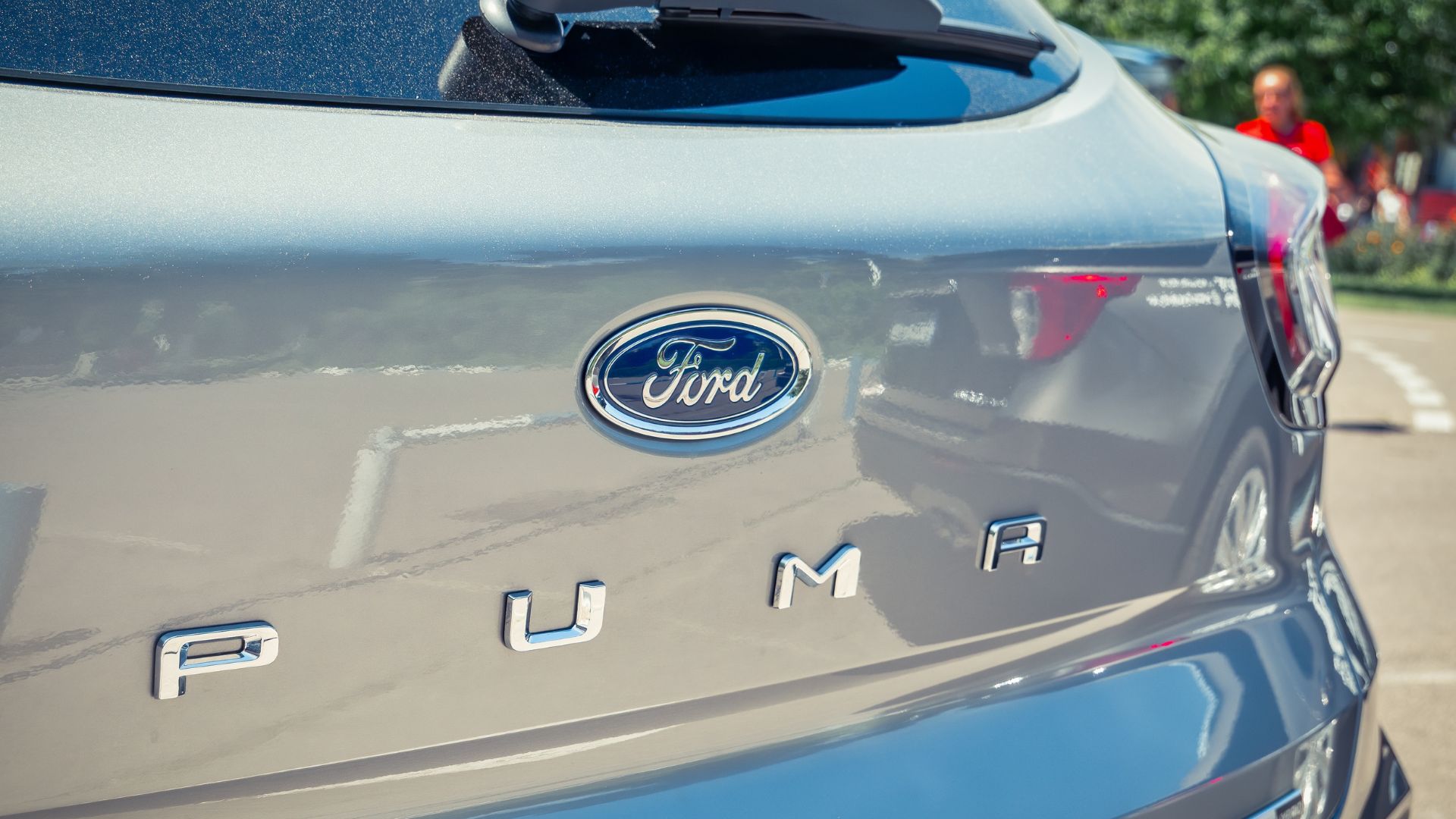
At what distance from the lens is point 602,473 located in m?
0.97

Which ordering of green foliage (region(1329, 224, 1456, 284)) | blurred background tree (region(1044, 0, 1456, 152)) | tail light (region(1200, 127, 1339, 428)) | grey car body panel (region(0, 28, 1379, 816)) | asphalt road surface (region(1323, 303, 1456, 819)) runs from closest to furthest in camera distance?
grey car body panel (region(0, 28, 1379, 816)), tail light (region(1200, 127, 1339, 428)), asphalt road surface (region(1323, 303, 1456, 819)), green foliage (region(1329, 224, 1456, 284)), blurred background tree (region(1044, 0, 1456, 152))

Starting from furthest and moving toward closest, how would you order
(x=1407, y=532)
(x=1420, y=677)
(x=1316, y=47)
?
(x=1316, y=47), (x=1407, y=532), (x=1420, y=677)

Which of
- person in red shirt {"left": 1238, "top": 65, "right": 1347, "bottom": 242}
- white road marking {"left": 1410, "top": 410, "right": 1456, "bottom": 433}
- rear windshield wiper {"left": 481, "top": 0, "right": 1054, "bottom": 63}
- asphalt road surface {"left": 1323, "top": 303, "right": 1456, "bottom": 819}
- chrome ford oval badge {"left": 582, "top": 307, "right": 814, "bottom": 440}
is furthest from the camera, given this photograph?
white road marking {"left": 1410, "top": 410, "right": 1456, "bottom": 433}

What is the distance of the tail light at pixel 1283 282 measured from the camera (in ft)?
4.33

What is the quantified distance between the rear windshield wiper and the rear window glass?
0.01 meters

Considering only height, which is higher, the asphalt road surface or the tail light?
the tail light

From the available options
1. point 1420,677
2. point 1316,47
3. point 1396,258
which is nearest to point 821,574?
point 1420,677

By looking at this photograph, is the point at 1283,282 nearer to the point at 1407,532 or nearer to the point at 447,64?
the point at 447,64

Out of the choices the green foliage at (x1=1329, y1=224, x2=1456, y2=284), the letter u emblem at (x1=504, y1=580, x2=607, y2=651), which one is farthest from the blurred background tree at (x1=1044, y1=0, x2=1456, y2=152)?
the letter u emblem at (x1=504, y1=580, x2=607, y2=651)

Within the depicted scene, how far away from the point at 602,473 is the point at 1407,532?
5.37 meters

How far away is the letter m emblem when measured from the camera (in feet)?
3.58

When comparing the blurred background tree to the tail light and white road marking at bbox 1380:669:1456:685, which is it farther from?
the tail light

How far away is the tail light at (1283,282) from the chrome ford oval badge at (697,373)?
1.93 ft

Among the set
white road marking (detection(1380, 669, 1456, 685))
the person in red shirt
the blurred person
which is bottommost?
the blurred person
